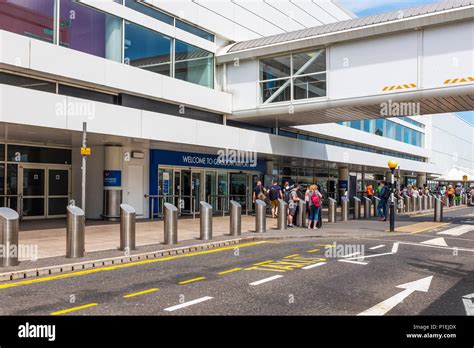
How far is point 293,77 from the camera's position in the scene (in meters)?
20.1

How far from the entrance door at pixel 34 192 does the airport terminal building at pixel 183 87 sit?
0.05 metres

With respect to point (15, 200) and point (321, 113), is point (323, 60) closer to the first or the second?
point (321, 113)

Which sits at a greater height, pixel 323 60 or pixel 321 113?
pixel 323 60

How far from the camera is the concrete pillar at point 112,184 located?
18906 millimetres

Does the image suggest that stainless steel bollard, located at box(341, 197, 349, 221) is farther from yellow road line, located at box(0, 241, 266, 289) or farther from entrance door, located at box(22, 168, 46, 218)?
entrance door, located at box(22, 168, 46, 218)

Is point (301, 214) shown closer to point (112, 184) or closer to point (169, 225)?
point (169, 225)

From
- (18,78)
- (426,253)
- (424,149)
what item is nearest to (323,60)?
(426,253)

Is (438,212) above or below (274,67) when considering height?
below

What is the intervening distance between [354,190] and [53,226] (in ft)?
62.5

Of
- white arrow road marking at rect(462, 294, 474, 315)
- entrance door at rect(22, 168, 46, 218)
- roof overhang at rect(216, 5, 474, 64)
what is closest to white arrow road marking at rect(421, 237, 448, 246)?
white arrow road marking at rect(462, 294, 474, 315)

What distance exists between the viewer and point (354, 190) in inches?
1129

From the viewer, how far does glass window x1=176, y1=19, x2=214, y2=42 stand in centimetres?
2059

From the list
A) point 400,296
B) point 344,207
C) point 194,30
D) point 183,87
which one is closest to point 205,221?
point 400,296

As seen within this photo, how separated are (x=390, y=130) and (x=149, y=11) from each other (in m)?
32.4
